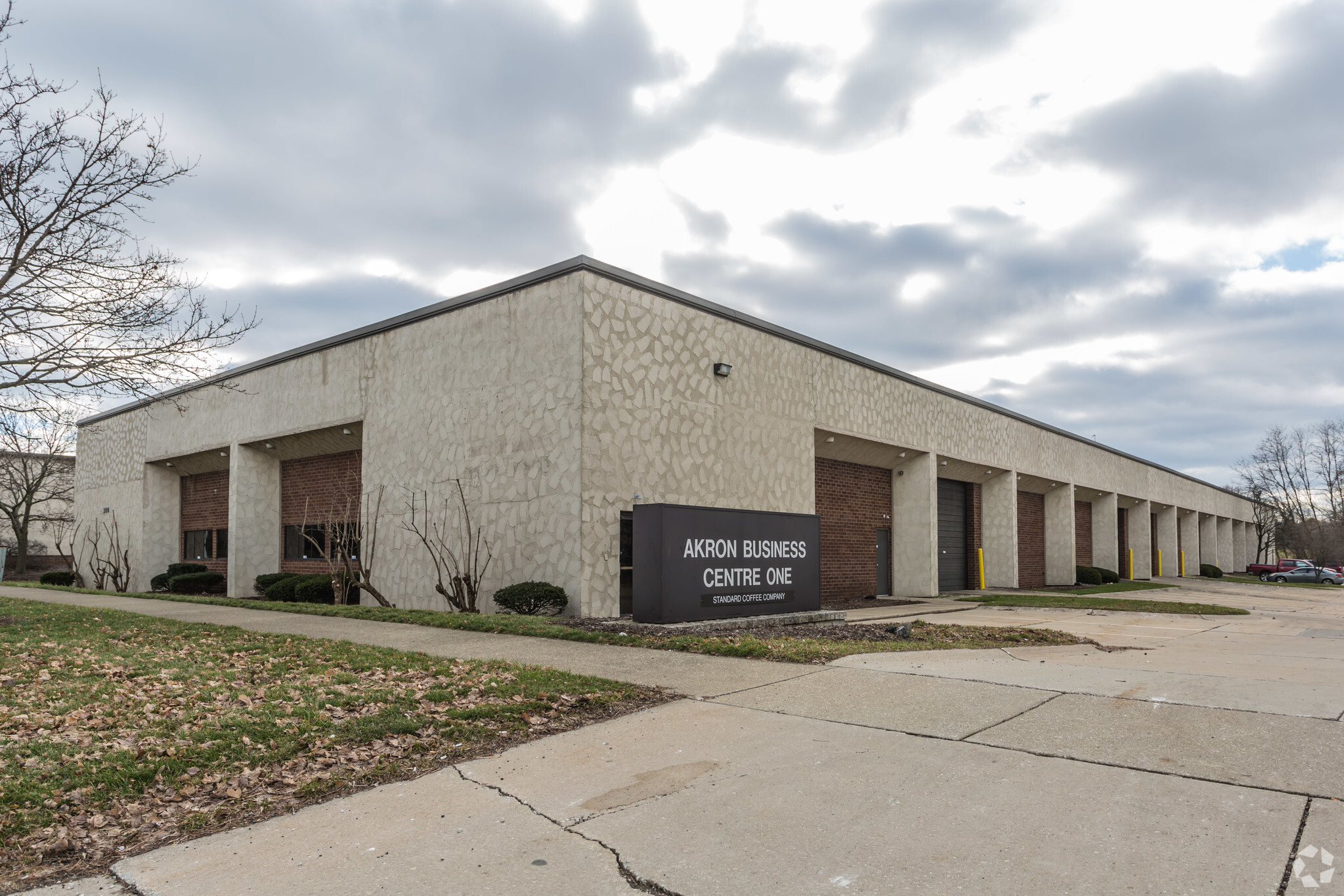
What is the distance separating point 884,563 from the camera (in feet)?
89.0

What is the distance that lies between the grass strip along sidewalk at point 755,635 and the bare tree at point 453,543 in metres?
1.69

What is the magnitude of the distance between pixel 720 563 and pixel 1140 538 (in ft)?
139

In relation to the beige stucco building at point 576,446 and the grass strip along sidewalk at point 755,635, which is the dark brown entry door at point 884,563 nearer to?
the beige stucco building at point 576,446

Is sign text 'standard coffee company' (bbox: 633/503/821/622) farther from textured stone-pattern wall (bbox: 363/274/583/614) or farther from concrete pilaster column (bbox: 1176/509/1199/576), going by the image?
concrete pilaster column (bbox: 1176/509/1199/576)

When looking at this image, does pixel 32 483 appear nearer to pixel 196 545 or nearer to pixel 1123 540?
pixel 196 545

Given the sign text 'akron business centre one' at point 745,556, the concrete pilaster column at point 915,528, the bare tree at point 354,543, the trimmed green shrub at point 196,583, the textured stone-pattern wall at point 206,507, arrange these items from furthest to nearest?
the textured stone-pattern wall at point 206,507
the concrete pilaster column at point 915,528
the trimmed green shrub at point 196,583
the bare tree at point 354,543
the sign text 'akron business centre one' at point 745,556

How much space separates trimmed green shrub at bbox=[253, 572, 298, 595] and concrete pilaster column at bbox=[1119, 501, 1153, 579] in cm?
4175

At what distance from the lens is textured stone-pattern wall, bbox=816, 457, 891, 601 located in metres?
24.5

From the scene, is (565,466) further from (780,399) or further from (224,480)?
(224,480)

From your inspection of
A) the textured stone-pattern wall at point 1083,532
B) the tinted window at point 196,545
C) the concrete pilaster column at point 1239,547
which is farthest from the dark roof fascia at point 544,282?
the concrete pilaster column at point 1239,547

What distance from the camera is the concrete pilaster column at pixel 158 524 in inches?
1203

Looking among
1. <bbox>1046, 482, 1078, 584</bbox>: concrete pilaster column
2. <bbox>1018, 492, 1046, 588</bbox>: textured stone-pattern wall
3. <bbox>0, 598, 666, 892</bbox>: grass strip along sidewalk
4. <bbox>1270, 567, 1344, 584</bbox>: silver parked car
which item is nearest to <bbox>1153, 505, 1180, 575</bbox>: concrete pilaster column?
<bbox>1270, 567, 1344, 584</bbox>: silver parked car

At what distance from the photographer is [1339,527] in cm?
7725

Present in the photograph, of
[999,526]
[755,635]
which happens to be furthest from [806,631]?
[999,526]
